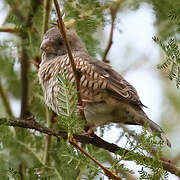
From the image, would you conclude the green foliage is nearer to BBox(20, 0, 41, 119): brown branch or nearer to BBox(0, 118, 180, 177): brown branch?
BBox(0, 118, 180, 177): brown branch

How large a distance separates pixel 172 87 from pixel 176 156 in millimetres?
1409

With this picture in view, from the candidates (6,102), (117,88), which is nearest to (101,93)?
(117,88)

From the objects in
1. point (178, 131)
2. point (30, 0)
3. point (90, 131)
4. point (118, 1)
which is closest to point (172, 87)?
point (178, 131)

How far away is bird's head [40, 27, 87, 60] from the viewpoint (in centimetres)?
486

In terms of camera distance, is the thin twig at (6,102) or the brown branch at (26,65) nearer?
the brown branch at (26,65)

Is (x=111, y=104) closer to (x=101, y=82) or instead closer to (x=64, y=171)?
(x=101, y=82)

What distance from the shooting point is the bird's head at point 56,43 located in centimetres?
486

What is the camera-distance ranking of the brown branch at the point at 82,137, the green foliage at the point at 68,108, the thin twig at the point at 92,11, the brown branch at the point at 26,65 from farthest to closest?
1. the brown branch at the point at 26,65
2. the thin twig at the point at 92,11
3. the brown branch at the point at 82,137
4. the green foliage at the point at 68,108

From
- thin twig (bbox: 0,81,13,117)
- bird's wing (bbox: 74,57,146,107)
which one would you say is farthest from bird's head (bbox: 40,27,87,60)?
thin twig (bbox: 0,81,13,117)

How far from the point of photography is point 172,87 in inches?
264

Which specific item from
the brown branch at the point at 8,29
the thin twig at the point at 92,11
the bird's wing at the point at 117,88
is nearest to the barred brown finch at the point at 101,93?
the bird's wing at the point at 117,88

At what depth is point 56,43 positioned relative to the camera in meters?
5.09

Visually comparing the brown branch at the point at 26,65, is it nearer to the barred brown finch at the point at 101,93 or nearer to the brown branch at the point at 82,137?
the barred brown finch at the point at 101,93

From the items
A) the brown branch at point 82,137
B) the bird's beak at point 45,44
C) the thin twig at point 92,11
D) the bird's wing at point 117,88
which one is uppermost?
the thin twig at point 92,11
